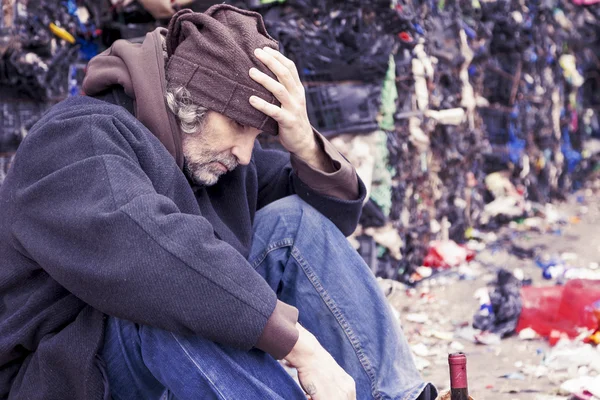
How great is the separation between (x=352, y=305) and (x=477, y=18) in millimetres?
4310

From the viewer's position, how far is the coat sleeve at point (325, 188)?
260cm

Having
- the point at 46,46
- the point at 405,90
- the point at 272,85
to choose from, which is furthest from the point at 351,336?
the point at 405,90

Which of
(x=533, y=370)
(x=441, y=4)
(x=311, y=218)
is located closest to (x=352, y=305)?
(x=311, y=218)

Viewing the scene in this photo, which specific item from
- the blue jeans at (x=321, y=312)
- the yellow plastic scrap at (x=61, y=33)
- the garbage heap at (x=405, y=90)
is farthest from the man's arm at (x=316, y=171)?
the yellow plastic scrap at (x=61, y=33)

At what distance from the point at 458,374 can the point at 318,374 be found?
A: 402mm

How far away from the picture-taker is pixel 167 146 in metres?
2.22

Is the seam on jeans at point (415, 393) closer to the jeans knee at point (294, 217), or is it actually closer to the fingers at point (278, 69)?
the jeans knee at point (294, 217)

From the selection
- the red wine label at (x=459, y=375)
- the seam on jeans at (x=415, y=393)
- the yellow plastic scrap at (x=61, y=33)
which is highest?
the red wine label at (x=459, y=375)

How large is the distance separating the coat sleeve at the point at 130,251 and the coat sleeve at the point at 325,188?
27.4 inches

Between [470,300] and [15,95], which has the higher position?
[15,95]

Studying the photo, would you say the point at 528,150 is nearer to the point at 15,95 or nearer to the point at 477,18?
the point at 477,18

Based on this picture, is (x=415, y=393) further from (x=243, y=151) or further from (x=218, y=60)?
(x=218, y=60)

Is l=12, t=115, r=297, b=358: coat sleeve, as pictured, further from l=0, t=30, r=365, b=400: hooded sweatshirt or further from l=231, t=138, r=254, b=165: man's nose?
l=231, t=138, r=254, b=165: man's nose

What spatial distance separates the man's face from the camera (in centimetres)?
233
